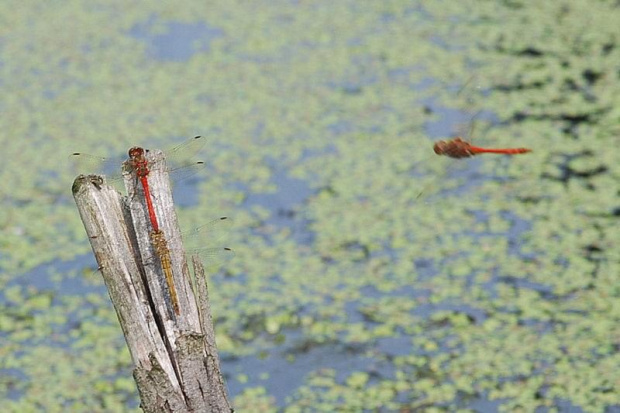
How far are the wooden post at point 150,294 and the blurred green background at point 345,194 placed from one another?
1.19 metres

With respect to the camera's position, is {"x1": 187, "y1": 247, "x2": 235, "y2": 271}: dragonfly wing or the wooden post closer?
the wooden post

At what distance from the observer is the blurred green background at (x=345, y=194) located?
3.24 metres

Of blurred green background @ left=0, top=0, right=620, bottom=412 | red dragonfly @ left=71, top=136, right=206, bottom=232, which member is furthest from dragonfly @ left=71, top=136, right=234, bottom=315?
blurred green background @ left=0, top=0, right=620, bottom=412

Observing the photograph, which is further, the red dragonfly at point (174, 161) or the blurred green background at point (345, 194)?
the blurred green background at point (345, 194)

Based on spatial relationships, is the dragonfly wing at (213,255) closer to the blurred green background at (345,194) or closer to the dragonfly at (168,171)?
→ the dragonfly at (168,171)

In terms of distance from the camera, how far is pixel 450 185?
428cm

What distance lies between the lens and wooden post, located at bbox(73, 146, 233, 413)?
6.35 ft

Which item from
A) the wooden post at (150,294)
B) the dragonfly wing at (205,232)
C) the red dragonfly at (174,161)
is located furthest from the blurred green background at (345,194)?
the wooden post at (150,294)

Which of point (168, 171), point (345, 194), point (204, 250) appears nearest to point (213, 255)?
point (204, 250)

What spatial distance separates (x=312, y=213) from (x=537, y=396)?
4.92 ft

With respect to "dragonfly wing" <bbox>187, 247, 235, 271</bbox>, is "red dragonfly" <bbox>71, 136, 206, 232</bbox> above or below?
above

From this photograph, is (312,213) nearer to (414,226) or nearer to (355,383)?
(414,226)

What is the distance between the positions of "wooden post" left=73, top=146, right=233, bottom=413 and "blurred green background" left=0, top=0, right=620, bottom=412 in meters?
1.19

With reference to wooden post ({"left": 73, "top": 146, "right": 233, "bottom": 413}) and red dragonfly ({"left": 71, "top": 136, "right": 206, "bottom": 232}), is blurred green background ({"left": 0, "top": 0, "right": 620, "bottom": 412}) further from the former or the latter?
wooden post ({"left": 73, "top": 146, "right": 233, "bottom": 413})
